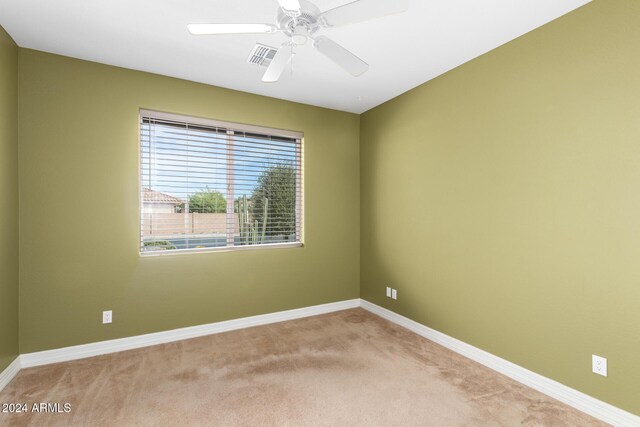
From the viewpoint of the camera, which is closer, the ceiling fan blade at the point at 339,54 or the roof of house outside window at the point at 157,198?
the ceiling fan blade at the point at 339,54

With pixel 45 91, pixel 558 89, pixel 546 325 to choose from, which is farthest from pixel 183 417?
pixel 558 89

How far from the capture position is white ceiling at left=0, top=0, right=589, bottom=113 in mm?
2125

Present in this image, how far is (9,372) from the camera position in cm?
243

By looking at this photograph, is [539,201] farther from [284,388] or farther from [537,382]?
[284,388]

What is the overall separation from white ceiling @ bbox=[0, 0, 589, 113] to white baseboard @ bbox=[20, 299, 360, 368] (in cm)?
252

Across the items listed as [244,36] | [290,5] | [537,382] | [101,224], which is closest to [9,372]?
[101,224]

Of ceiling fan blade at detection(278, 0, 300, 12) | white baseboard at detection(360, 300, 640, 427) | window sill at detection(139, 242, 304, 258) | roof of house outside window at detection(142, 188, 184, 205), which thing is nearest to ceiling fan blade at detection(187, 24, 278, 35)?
ceiling fan blade at detection(278, 0, 300, 12)

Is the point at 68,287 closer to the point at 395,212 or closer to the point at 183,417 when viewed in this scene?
the point at 183,417

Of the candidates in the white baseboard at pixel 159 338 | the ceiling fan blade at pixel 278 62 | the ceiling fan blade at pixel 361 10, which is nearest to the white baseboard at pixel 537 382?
the white baseboard at pixel 159 338

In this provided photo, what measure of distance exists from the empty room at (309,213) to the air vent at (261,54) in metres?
0.02

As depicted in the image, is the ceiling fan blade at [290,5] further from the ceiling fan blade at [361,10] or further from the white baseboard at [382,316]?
the white baseboard at [382,316]

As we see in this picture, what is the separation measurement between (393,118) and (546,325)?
8.27 feet

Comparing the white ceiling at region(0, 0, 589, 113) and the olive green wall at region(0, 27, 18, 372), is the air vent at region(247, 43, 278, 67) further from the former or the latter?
the olive green wall at region(0, 27, 18, 372)

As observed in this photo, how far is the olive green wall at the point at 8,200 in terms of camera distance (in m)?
2.36
